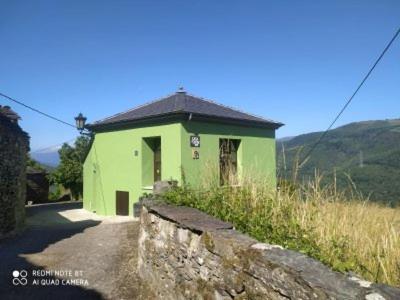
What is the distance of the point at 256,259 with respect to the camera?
3207 mm

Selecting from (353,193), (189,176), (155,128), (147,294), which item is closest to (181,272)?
(147,294)

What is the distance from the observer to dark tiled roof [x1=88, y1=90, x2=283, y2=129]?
11656 millimetres

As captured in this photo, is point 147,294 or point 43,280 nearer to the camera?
point 147,294

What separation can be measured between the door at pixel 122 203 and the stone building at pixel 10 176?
10.7ft

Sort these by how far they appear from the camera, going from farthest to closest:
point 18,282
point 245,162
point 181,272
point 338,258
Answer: point 245,162
point 18,282
point 181,272
point 338,258

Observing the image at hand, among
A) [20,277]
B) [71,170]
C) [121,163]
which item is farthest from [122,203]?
[71,170]

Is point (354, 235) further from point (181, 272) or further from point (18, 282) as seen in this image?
point (18, 282)

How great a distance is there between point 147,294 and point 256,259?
309 centimetres

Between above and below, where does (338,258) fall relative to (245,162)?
below

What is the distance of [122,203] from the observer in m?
13.6

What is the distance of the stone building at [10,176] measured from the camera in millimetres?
10992

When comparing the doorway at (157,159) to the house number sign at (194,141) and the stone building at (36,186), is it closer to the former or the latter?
the house number sign at (194,141)

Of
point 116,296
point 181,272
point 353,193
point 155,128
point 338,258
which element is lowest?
point 116,296

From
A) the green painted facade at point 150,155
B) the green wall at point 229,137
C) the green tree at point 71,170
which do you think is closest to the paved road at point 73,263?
the green painted facade at point 150,155
